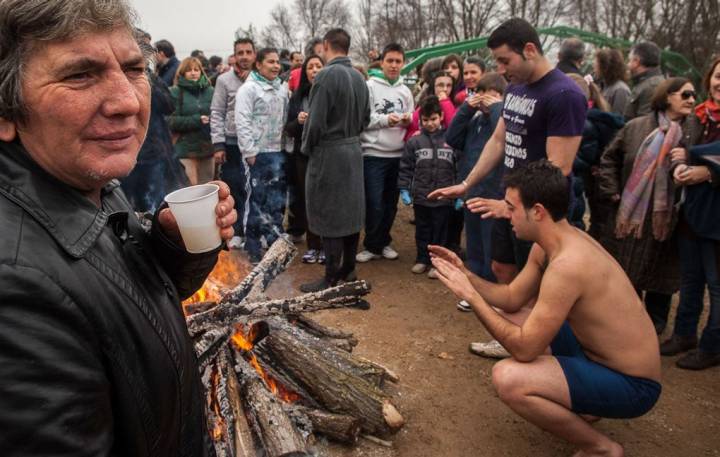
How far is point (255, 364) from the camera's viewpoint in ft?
9.41

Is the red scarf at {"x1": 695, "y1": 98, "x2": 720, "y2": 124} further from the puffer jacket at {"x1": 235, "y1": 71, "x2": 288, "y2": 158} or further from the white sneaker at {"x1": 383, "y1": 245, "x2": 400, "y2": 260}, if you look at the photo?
the puffer jacket at {"x1": 235, "y1": 71, "x2": 288, "y2": 158}

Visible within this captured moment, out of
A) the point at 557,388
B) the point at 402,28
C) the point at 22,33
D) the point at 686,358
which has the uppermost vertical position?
the point at 402,28

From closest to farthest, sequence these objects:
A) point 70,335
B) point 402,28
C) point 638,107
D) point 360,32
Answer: point 70,335, point 638,107, point 402,28, point 360,32

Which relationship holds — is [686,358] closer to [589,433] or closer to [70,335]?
[589,433]

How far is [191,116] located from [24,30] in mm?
5422

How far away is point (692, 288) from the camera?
3.61m

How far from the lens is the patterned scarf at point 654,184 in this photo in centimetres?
364

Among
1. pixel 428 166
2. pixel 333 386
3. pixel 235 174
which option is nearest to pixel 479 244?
pixel 428 166

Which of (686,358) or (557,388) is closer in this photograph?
(557,388)

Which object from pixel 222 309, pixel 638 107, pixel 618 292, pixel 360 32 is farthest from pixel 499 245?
pixel 360 32

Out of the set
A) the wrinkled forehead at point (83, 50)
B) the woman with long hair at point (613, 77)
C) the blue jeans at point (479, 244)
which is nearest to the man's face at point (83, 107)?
the wrinkled forehead at point (83, 50)

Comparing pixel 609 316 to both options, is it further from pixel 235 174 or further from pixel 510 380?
pixel 235 174

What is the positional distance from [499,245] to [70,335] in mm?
3273

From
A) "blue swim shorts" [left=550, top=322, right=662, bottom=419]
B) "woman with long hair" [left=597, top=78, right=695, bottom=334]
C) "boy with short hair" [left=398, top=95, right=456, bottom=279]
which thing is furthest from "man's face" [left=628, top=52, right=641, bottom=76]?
"blue swim shorts" [left=550, top=322, right=662, bottom=419]
